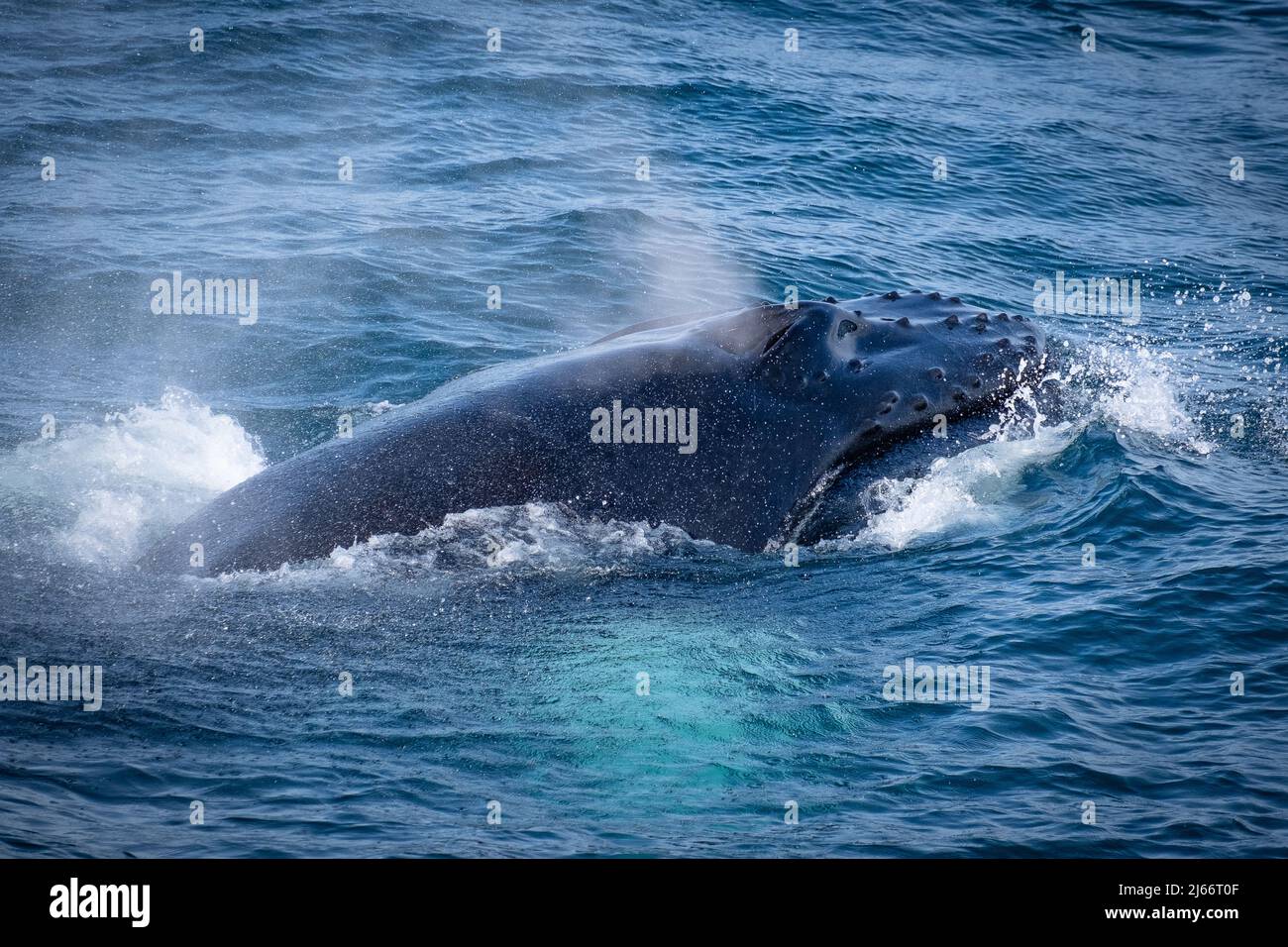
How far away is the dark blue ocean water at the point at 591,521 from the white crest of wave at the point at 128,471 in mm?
61

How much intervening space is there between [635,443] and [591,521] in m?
0.68

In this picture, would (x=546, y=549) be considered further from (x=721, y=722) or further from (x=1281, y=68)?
(x=1281, y=68)

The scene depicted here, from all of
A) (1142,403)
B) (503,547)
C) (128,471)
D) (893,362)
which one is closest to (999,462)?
(893,362)

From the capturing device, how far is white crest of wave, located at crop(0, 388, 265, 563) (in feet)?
36.9

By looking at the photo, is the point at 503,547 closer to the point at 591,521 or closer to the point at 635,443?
the point at 591,521

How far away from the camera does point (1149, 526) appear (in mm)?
12312

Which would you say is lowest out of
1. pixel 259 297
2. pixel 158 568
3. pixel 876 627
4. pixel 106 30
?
pixel 876 627

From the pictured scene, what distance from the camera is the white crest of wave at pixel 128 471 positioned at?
11.2 metres

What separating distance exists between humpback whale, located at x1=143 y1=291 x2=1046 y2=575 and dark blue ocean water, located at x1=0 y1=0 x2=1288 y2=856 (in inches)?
10.0

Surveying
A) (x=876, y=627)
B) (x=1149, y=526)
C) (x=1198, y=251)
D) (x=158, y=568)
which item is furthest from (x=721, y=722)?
(x=1198, y=251)

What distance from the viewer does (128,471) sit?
42.1ft

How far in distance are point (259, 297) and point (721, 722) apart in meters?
12.8

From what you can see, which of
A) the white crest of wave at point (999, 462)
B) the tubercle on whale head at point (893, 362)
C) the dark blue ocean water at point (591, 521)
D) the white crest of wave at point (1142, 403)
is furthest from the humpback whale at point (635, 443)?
the white crest of wave at point (1142, 403)

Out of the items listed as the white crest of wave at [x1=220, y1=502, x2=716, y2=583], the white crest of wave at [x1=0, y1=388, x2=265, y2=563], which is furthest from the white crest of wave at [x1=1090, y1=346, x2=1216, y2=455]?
the white crest of wave at [x1=0, y1=388, x2=265, y2=563]
